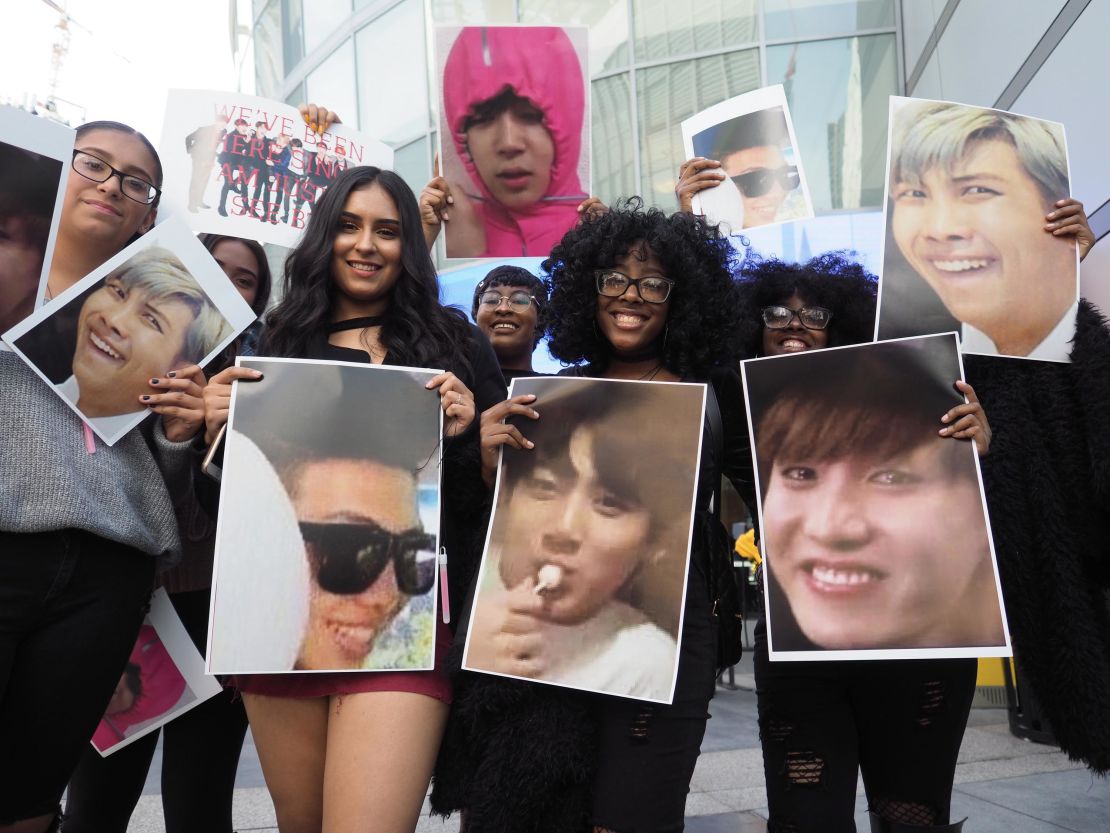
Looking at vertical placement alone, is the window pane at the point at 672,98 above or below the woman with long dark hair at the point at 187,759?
above

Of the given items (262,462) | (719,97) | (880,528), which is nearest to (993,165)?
(880,528)

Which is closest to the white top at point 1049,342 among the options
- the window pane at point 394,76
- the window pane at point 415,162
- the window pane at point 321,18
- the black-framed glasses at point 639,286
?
the black-framed glasses at point 639,286

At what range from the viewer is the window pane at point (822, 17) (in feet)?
33.8

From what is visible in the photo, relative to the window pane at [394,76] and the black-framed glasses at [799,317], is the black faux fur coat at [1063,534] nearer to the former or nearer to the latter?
the black-framed glasses at [799,317]

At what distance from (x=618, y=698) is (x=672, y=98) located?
10218 mm

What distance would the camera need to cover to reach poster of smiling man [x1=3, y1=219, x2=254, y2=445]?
1.91 metres

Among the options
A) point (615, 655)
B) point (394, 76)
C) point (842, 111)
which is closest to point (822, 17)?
point (842, 111)

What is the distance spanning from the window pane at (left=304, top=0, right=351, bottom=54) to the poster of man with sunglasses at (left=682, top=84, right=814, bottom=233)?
1154cm

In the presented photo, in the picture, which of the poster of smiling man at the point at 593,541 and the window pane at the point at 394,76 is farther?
the window pane at the point at 394,76

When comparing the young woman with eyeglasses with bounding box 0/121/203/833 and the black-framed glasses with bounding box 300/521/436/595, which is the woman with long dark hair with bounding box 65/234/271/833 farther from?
the black-framed glasses with bounding box 300/521/436/595

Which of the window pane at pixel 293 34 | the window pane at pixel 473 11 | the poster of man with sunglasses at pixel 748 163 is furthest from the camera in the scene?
the window pane at pixel 293 34

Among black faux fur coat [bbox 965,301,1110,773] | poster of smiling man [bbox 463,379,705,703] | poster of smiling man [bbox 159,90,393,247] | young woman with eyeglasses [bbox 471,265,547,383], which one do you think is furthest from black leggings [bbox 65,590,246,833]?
black faux fur coat [bbox 965,301,1110,773]

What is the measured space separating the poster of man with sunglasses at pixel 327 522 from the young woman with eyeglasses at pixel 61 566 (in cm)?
22

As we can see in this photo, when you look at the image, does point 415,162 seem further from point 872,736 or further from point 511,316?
point 872,736
